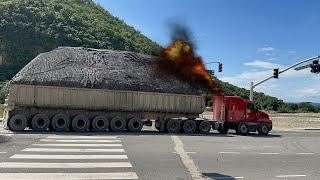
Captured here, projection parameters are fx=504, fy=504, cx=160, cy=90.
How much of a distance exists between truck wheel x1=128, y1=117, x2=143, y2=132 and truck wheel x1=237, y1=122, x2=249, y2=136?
239 inches

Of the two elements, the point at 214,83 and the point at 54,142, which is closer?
the point at 214,83

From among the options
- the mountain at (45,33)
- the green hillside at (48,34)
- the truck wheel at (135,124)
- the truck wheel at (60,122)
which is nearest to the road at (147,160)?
the truck wheel at (60,122)

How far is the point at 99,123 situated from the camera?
27.3 metres

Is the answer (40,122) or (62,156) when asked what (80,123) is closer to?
(40,122)

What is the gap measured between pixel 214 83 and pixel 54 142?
7.17 m

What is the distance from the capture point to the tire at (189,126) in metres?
29.0

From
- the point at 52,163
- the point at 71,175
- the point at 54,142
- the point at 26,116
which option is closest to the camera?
the point at 71,175

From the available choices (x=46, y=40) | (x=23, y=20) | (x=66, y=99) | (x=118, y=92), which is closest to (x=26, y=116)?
(x=66, y=99)

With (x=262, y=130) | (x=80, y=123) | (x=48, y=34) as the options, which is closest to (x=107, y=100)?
(x=80, y=123)

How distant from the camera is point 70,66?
91.9ft

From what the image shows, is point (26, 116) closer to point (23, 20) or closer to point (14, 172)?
point (14, 172)

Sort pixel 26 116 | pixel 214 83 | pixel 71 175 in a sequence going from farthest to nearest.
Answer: pixel 26 116 → pixel 214 83 → pixel 71 175

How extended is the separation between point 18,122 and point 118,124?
17.4 ft

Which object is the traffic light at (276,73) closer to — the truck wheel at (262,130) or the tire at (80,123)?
the truck wheel at (262,130)
